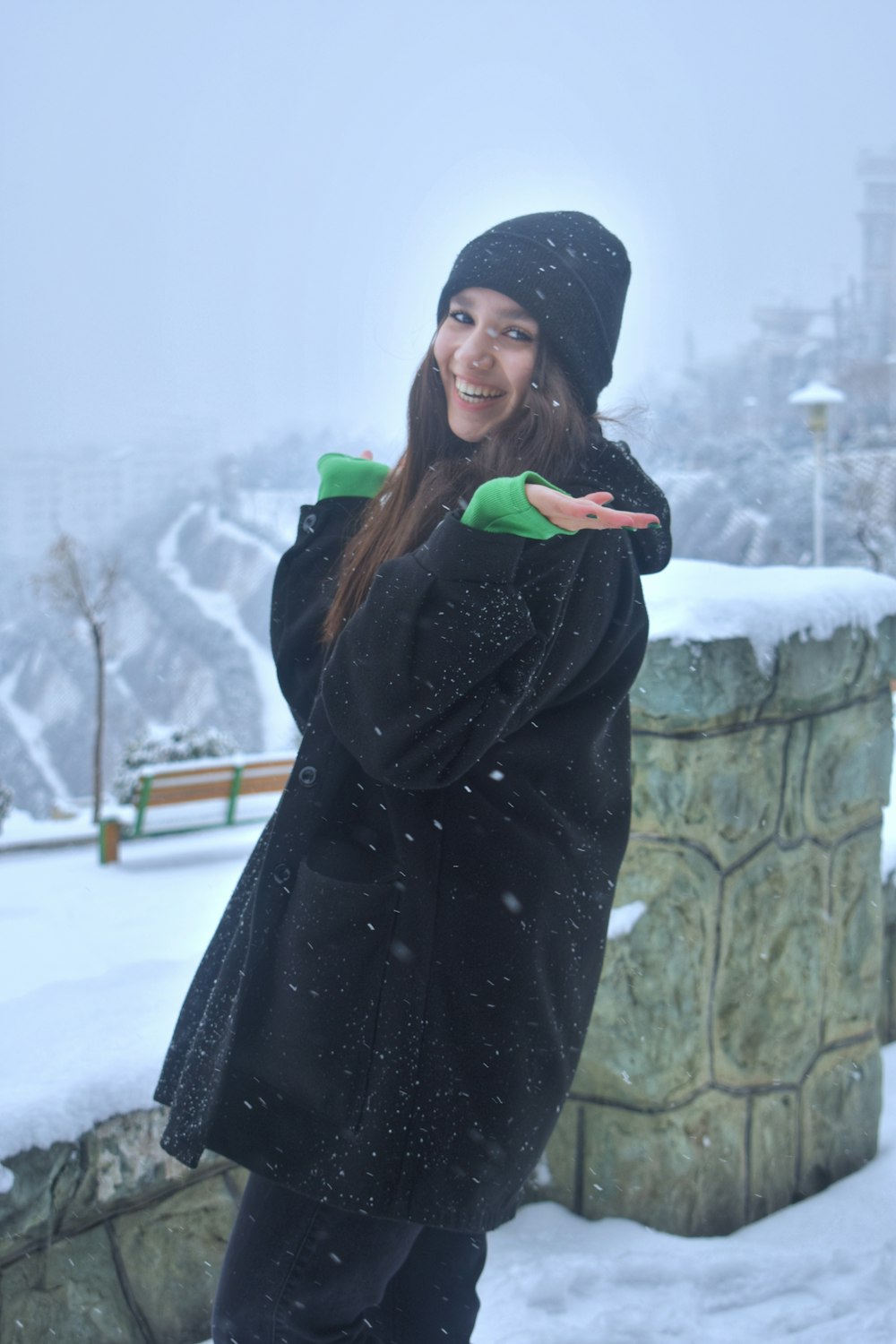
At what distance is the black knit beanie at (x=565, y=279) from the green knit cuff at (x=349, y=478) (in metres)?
0.25

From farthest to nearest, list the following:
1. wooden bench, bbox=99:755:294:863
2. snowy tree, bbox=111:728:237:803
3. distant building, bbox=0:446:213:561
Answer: distant building, bbox=0:446:213:561 → snowy tree, bbox=111:728:237:803 → wooden bench, bbox=99:755:294:863

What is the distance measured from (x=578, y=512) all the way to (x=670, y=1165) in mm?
1413

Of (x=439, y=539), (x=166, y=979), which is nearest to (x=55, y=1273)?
(x=166, y=979)

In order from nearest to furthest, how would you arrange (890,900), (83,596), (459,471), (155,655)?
(459,471) < (890,900) < (83,596) < (155,655)

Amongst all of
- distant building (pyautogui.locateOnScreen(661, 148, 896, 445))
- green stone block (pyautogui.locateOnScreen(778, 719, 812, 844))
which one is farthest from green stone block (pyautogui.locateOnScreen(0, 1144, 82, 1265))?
distant building (pyautogui.locateOnScreen(661, 148, 896, 445))

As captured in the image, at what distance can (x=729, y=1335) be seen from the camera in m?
1.71

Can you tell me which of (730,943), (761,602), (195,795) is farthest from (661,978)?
(195,795)

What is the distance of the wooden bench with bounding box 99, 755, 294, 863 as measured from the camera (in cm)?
524

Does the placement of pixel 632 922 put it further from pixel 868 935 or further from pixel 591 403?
A: pixel 591 403

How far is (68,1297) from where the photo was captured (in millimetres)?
1520

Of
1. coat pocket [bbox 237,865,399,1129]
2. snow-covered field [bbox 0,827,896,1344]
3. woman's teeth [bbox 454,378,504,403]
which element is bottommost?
snow-covered field [bbox 0,827,896,1344]

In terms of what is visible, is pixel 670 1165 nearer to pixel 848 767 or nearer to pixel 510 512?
pixel 848 767

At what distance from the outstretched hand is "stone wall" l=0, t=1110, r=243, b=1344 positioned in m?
1.06

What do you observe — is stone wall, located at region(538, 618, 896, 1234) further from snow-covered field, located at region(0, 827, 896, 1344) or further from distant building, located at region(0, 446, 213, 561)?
distant building, located at region(0, 446, 213, 561)
